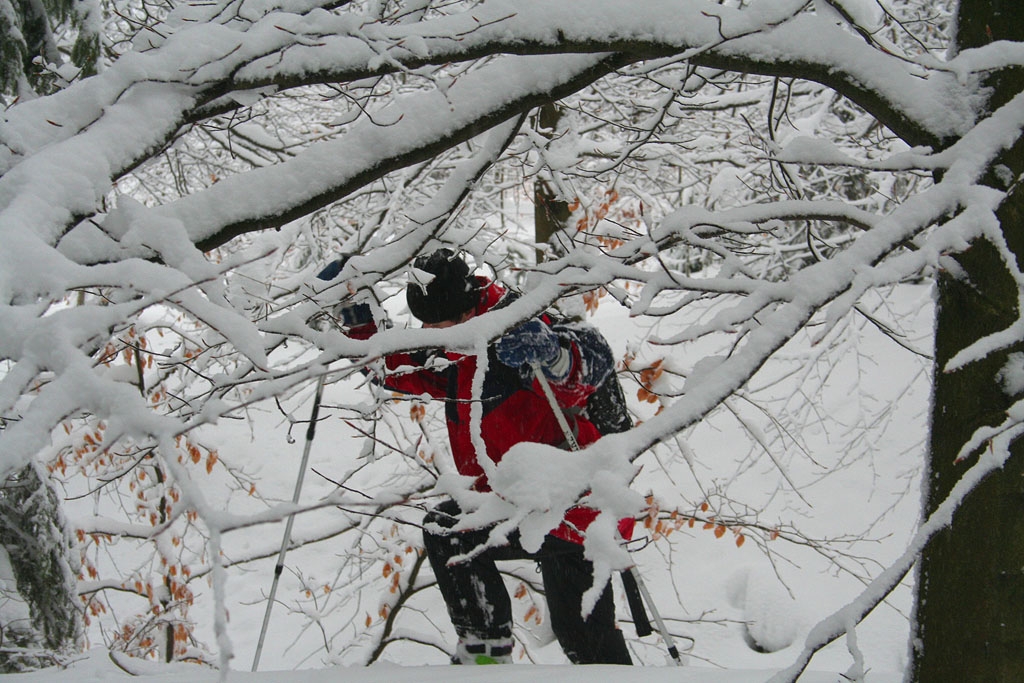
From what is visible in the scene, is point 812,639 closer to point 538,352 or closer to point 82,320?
point 538,352

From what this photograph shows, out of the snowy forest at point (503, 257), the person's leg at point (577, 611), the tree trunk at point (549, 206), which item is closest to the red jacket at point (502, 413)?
the person's leg at point (577, 611)

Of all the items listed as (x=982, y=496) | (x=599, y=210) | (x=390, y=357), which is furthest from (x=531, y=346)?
(x=599, y=210)

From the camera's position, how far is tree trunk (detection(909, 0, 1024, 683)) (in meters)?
1.88

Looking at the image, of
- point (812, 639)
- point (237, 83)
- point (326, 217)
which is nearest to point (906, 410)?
point (326, 217)

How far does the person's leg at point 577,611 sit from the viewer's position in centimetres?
272

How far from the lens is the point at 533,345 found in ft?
7.85

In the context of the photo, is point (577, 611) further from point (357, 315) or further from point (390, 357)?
point (357, 315)

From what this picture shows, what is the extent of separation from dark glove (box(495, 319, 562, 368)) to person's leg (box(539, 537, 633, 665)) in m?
0.78

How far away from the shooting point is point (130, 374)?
12.4ft

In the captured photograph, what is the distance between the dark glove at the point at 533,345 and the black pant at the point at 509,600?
72 centimetres

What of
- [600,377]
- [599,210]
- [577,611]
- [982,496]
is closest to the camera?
[982,496]

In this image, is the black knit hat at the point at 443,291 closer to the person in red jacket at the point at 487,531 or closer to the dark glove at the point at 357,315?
A: the person in red jacket at the point at 487,531

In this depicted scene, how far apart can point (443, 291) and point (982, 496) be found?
1.88 metres

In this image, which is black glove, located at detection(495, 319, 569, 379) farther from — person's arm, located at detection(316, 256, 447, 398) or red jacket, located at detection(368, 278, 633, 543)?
person's arm, located at detection(316, 256, 447, 398)
